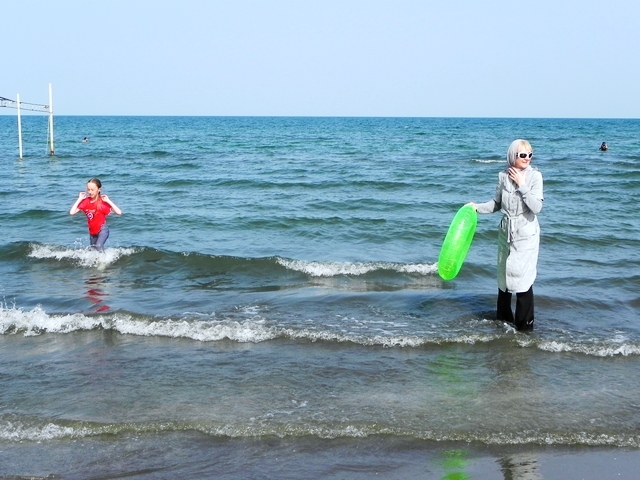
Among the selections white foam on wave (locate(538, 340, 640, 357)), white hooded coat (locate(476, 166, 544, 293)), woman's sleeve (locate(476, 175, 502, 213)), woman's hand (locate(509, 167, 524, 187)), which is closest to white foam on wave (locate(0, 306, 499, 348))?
white foam on wave (locate(538, 340, 640, 357))

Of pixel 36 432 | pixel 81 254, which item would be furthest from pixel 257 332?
pixel 81 254

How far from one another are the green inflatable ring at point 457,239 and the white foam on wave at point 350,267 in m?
2.94

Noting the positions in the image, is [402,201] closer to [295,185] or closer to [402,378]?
[295,185]

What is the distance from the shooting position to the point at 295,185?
2470cm

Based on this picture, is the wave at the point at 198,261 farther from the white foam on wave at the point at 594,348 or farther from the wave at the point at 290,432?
the wave at the point at 290,432

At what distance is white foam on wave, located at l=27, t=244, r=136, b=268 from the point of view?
12547mm

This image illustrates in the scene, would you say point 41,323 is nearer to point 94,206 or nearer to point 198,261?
point 94,206

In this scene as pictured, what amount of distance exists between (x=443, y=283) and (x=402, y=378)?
4.44 metres

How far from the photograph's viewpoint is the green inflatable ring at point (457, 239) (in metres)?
8.59

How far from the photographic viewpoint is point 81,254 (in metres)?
13.0

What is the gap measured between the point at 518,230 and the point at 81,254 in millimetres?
8318

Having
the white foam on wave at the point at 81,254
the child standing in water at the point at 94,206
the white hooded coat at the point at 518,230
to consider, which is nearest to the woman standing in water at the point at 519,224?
A: the white hooded coat at the point at 518,230

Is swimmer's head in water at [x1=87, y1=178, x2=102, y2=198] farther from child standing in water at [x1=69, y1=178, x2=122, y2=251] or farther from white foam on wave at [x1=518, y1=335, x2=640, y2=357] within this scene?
white foam on wave at [x1=518, y1=335, x2=640, y2=357]

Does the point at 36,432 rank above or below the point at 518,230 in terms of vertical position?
below
